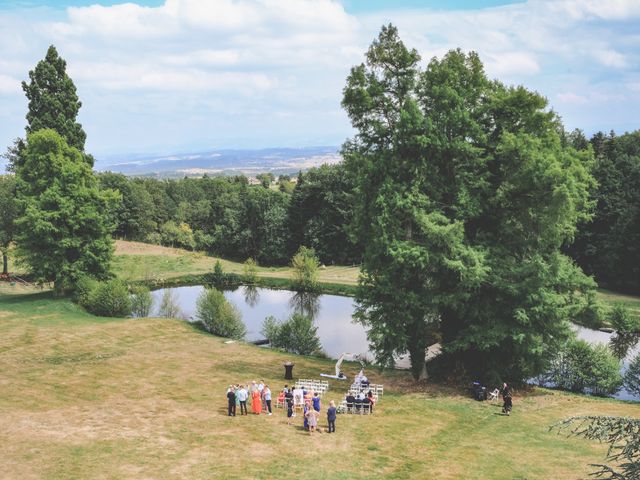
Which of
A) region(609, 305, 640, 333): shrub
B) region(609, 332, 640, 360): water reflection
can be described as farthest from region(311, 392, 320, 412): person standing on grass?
region(609, 305, 640, 333): shrub

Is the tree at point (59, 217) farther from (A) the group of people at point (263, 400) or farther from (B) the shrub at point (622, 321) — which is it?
(B) the shrub at point (622, 321)

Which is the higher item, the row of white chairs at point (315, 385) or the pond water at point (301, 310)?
the row of white chairs at point (315, 385)

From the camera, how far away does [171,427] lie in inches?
939

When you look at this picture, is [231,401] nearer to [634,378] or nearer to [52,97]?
[634,378]

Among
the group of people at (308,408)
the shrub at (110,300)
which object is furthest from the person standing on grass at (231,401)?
the shrub at (110,300)

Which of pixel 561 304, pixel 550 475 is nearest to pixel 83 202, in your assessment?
pixel 561 304

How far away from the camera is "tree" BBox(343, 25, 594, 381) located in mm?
29438

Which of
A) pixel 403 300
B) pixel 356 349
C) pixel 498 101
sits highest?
pixel 498 101

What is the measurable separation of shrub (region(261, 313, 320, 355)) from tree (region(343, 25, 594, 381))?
9826mm

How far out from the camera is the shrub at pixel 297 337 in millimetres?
42250

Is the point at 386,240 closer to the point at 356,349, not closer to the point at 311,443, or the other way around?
the point at 311,443

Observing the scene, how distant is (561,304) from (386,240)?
960 cm

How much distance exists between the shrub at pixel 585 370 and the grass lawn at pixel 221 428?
8.28 feet

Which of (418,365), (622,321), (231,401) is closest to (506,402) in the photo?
(418,365)
